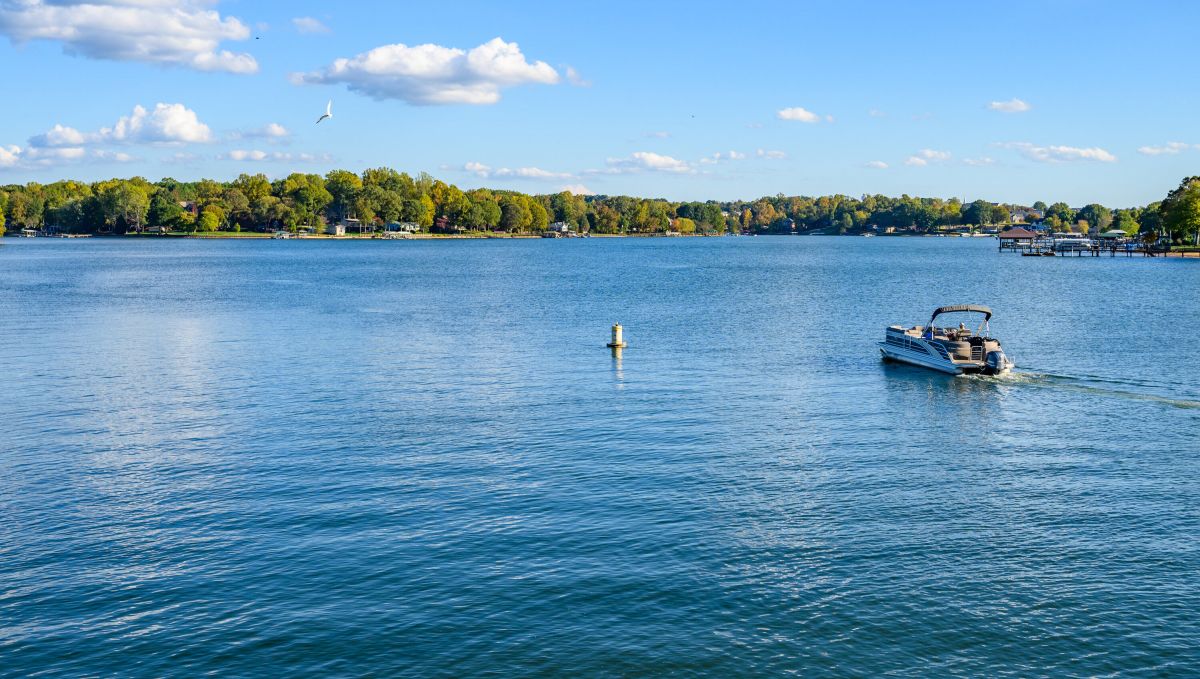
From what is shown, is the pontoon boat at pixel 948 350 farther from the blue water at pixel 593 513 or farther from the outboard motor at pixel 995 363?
the blue water at pixel 593 513

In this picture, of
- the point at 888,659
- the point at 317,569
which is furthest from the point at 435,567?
the point at 888,659

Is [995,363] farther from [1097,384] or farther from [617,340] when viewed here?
[617,340]

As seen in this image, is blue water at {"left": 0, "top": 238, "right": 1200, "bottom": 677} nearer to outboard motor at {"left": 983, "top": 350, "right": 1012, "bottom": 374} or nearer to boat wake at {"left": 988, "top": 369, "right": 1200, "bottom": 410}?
boat wake at {"left": 988, "top": 369, "right": 1200, "bottom": 410}

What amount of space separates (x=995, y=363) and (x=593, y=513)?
124 feet

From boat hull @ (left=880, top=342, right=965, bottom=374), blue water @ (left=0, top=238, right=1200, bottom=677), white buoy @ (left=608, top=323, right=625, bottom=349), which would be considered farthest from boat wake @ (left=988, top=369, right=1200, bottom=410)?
white buoy @ (left=608, top=323, right=625, bottom=349)

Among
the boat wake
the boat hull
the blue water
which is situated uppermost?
the boat hull

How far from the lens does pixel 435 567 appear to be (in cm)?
3031

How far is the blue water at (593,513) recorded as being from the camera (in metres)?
25.6

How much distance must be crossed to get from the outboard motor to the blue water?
1666 millimetres

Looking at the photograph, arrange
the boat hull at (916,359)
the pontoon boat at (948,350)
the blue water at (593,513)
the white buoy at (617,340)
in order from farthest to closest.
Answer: the white buoy at (617,340), the boat hull at (916,359), the pontoon boat at (948,350), the blue water at (593,513)

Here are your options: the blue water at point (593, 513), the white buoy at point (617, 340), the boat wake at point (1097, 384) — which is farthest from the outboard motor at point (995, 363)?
the white buoy at point (617, 340)

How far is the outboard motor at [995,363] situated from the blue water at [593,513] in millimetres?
1666

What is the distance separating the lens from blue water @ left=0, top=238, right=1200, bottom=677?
25.6 meters

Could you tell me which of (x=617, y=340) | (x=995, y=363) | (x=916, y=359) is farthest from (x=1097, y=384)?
(x=617, y=340)
